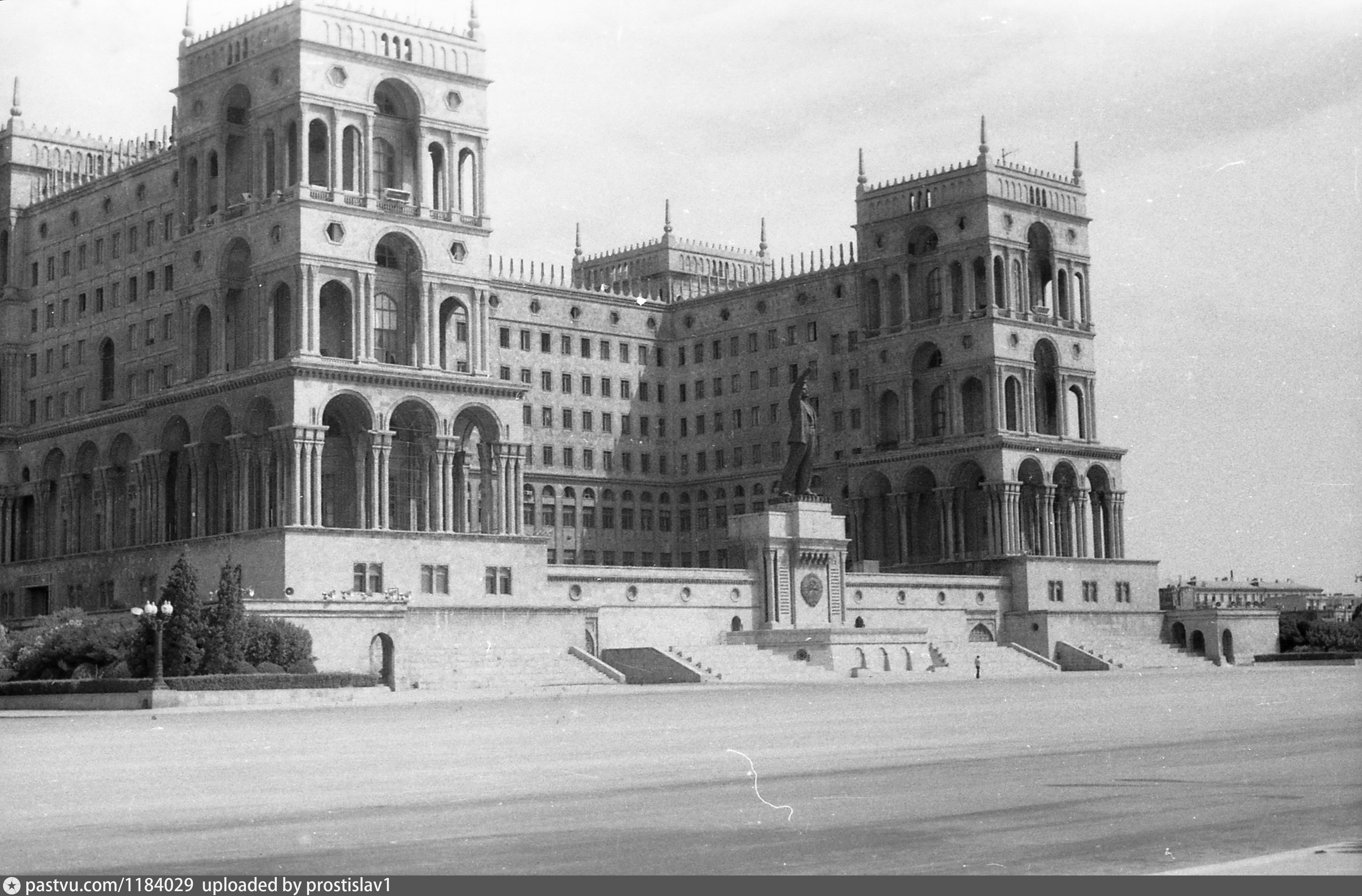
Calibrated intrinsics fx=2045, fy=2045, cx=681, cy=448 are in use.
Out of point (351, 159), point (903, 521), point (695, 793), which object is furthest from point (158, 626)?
point (903, 521)

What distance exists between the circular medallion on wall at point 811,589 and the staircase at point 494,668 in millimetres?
15549

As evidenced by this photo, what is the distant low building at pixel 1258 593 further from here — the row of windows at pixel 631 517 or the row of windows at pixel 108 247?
the row of windows at pixel 108 247

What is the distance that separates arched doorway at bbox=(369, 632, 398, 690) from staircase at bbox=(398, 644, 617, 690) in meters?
0.34

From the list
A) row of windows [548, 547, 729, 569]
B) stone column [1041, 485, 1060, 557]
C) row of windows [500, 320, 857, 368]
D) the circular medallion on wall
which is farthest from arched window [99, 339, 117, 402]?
stone column [1041, 485, 1060, 557]

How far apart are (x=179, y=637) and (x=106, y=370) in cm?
4132

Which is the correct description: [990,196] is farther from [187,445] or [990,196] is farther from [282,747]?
[282,747]

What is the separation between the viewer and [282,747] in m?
34.3

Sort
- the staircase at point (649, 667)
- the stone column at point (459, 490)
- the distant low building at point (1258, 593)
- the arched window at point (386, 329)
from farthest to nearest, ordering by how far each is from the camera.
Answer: the distant low building at point (1258, 593)
the stone column at point (459, 490)
the arched window at point (386, 329)
the staircase at point (649, 667)

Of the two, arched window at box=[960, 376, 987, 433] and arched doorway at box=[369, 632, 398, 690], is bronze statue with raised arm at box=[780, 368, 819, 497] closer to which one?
arched window at box=[960, 376, 987, 433]

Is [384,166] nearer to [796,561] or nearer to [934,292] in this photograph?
[796,561]

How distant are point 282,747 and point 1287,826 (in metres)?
19.7

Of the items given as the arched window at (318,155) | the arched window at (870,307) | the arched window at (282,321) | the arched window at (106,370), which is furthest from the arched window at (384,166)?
the arched window at (870,307)

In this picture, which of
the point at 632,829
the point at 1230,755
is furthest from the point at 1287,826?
the point at 1230,755

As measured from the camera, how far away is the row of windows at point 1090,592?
103125 mm
